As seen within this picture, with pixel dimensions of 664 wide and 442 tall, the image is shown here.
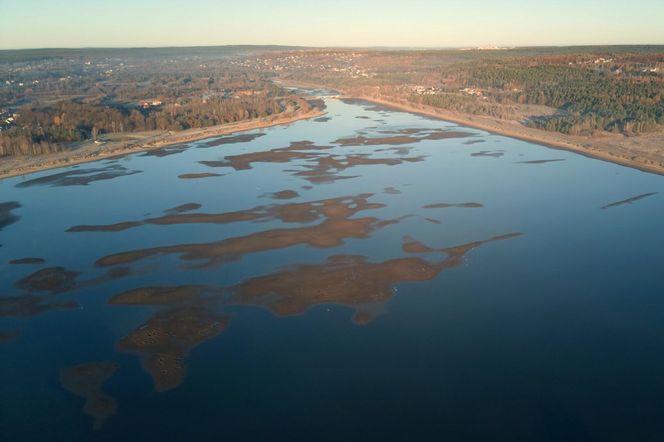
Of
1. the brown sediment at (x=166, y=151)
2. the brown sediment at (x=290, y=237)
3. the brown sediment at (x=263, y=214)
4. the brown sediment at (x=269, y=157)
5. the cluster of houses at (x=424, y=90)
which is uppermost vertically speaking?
the cluster of houses at (x=424, y=90)

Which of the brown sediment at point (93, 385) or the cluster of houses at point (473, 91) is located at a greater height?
the cluster of houses at point (473, 91)

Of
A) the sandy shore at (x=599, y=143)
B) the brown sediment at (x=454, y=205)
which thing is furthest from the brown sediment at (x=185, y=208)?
the sandy shore at (x=599, y=143)

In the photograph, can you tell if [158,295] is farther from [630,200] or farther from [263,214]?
[630,200]

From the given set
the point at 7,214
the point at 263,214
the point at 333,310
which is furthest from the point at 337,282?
the point at 7,214

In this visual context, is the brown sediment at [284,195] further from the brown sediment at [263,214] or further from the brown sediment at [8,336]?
the brown sediment at [8,336]

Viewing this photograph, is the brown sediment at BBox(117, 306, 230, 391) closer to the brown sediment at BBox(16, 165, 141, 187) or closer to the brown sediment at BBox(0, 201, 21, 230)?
the brown sediment at BBox(0, 201, 21, 230)

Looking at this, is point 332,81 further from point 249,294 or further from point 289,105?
point 249,294

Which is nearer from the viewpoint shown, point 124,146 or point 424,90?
point 124,146
